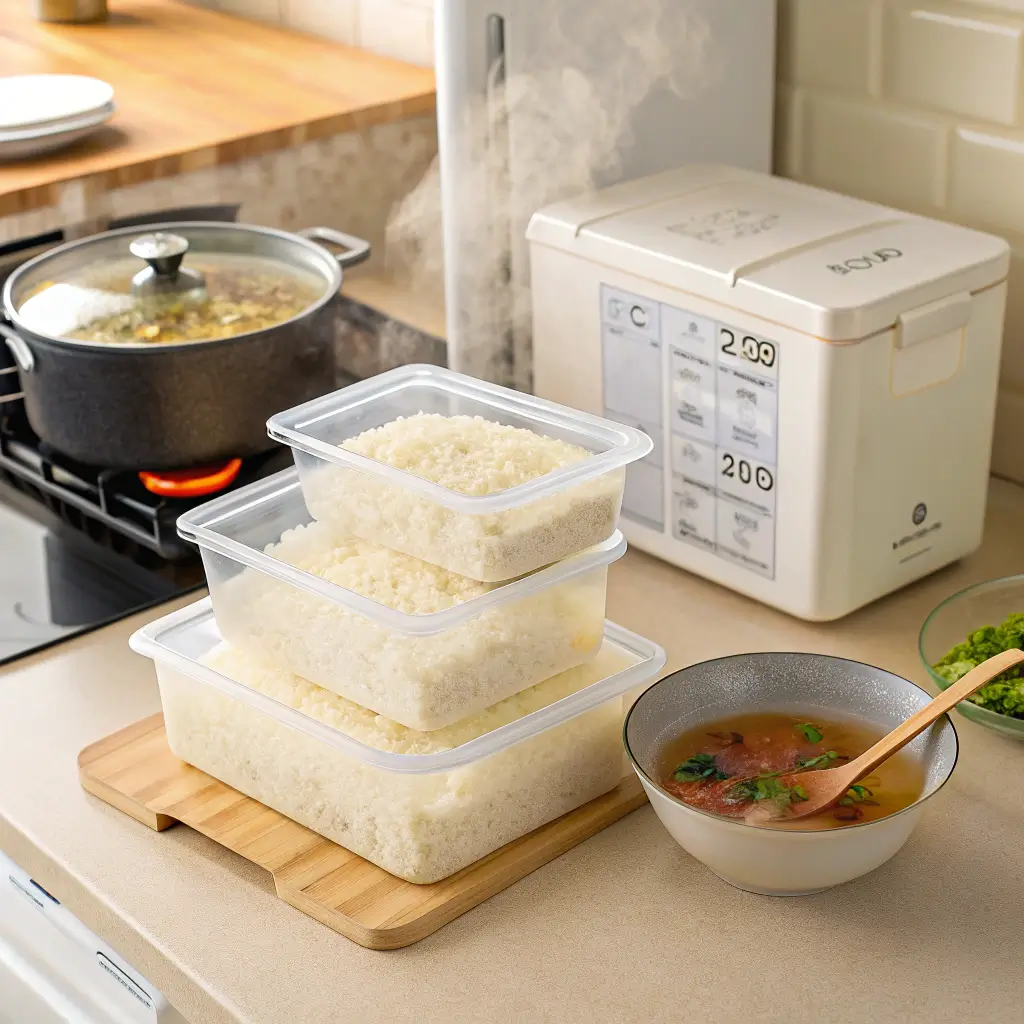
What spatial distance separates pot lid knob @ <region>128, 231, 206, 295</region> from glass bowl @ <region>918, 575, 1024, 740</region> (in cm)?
64

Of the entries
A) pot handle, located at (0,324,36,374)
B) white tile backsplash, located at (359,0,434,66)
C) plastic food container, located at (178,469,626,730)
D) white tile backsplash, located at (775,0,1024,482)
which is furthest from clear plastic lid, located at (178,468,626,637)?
white tile backsplash, located at (359,0,434,66)

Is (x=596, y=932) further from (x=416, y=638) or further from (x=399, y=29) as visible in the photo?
(x=399, y=29)

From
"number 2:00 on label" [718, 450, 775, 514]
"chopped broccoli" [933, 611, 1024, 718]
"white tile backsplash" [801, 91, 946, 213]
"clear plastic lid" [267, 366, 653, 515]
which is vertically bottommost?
"chopped broccoli" [933, 611, 1024, 718]

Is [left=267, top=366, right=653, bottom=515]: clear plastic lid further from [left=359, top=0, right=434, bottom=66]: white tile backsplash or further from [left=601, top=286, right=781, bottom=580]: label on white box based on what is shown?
[left=359, top=0, right=434, bottom=66]: white tile backsplash

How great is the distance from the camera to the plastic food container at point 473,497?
76 centimetres

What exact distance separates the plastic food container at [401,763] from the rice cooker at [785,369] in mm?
199

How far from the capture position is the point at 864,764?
2.53 ft

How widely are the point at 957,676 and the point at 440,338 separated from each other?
0.63 metres

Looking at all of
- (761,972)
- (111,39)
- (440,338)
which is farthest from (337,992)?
(111,39)

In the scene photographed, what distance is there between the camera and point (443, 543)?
0.77 m

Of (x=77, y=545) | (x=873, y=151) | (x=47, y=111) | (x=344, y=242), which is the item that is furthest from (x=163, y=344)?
(x=873, y=151)

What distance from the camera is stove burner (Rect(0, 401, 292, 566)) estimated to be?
115 centimetres

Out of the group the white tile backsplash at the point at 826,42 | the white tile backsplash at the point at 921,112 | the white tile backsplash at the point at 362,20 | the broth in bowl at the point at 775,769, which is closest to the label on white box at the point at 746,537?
the broth in bowl at the point at 775,769

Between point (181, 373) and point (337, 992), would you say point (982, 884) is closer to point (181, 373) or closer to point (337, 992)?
point (337, 992)
